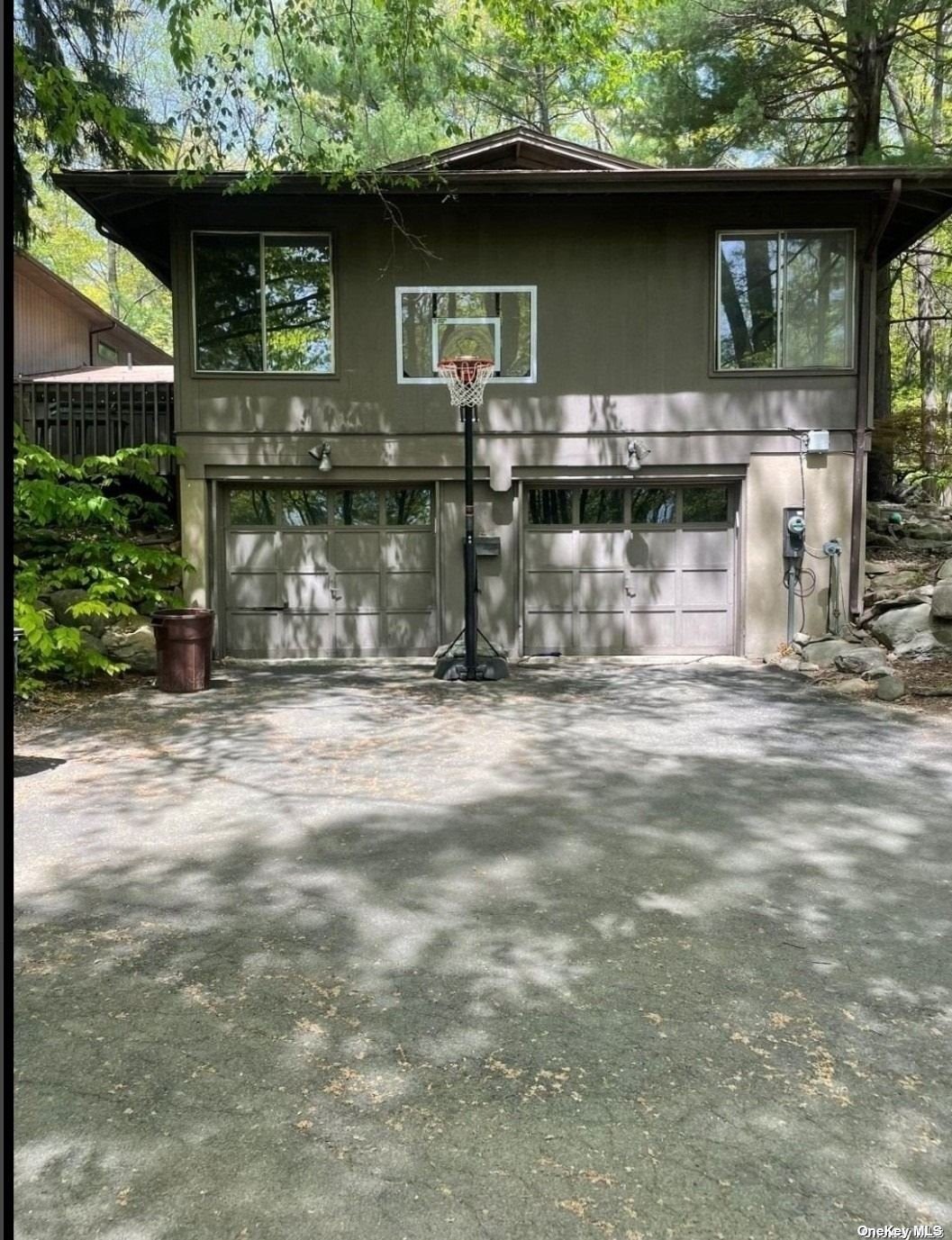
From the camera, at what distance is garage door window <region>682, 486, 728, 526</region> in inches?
447

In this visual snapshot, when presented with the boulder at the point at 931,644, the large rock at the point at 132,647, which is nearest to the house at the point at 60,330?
the large rock at the point at 132,647

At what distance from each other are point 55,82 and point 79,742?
15.1 feet

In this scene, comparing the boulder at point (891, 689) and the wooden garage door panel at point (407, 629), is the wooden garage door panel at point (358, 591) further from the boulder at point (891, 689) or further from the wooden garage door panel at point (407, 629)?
the boulder at point (891, 689)

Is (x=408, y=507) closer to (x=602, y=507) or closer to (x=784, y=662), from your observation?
(x=602, y=507)

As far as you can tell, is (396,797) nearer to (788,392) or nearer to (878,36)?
(788,392)

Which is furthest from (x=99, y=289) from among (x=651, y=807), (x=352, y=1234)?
(x=352, y=1234)

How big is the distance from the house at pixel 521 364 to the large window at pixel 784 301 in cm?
2

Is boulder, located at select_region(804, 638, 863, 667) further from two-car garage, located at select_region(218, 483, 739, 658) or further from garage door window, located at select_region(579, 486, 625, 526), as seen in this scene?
garage door window, located at select_region(579, 486, 625, 526)

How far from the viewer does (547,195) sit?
10.5m

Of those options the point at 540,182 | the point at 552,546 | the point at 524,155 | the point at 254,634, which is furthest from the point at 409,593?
the point at 524,155

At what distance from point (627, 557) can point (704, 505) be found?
45.8 inches

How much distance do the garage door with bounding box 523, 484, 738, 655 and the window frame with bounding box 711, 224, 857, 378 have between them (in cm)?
150

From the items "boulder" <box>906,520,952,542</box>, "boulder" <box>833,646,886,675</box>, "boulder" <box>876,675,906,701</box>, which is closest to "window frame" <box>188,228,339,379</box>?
"boulder" <box>833,646,886,675</box>

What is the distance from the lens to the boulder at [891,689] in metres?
8.32
